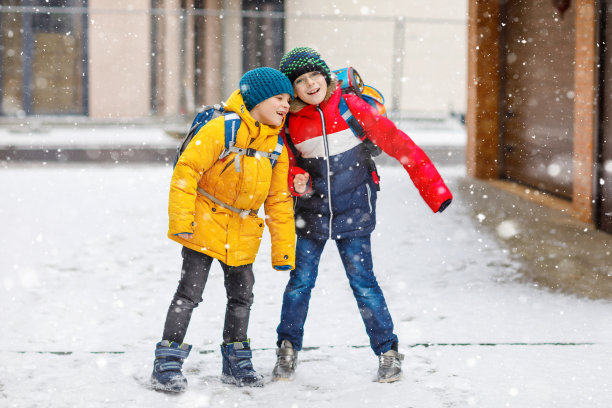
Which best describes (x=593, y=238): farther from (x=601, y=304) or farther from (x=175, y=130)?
(x=175, y=130)

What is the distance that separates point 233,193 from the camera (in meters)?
3.76

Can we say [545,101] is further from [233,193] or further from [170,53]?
[170,53]

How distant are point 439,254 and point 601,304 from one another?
1.73 metres

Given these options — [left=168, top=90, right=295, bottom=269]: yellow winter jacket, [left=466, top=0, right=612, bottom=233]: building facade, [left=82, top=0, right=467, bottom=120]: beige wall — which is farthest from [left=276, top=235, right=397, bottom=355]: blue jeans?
[left=82, top=0, right=467, bottom=120]: beige wall

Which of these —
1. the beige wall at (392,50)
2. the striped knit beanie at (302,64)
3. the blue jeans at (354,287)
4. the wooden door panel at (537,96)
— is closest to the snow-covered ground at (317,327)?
the blue jeans at (354,287)

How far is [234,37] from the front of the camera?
21.1 meters

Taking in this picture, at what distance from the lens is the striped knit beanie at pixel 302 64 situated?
148 inches

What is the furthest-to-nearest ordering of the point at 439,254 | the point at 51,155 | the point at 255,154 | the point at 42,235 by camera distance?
the point at 51,155, the point at 42,235, the point at 439,254, the point at 255,154

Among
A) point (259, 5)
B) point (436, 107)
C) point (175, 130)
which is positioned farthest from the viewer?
point (259, 5)

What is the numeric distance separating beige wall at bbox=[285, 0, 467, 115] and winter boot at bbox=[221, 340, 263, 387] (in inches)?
648

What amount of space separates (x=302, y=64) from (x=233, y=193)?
644mm

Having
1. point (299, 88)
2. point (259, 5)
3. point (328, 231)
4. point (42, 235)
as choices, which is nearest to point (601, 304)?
point (328, 231)

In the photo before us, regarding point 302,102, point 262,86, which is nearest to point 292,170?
point 302,102

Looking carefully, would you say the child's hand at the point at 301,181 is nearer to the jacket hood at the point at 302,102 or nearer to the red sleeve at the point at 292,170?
the red sleeve at the point at 292,170
